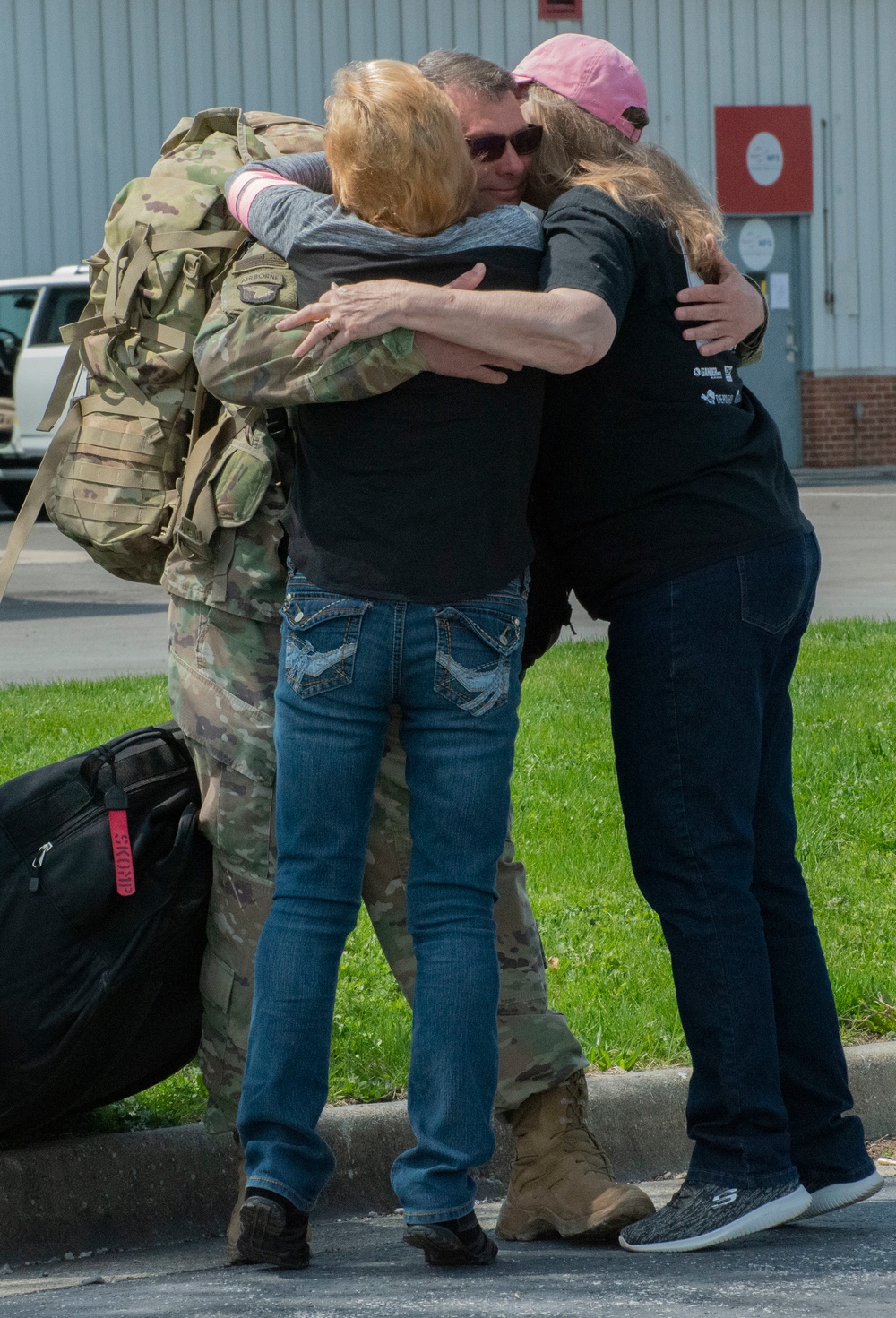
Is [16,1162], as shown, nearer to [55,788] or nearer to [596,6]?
[55,788]

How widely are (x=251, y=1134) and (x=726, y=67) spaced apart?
71.1 feet

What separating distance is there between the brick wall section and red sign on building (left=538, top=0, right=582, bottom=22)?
565cm

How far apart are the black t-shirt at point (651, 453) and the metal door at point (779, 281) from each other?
20.1m

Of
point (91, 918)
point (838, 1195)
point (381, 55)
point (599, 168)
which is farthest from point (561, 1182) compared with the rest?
point (381, 55)

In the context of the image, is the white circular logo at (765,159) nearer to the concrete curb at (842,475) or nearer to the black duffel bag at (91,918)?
the concrete curb at (842,475)

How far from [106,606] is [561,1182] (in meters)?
7.99

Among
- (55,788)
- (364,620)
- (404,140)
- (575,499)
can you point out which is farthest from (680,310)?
(55,788)

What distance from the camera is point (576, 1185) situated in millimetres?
2887

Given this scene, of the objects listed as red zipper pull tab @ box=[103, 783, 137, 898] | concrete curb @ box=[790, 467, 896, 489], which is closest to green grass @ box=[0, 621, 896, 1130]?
red zipper pull tab @ box=[103, 783, 137, 898]

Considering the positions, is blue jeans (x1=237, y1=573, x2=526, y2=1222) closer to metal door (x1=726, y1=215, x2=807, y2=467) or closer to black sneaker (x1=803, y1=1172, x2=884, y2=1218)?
black sneaker (x1=803, y1=1172, x2=884, y2=1218)

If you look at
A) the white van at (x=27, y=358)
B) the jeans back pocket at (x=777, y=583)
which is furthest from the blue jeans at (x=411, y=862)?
the white van at (x=27, y=358)

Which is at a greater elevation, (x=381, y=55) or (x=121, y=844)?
(x=381, y=55)

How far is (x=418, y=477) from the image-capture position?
2545mm

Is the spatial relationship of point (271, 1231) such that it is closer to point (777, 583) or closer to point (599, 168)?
point (777, 583)
